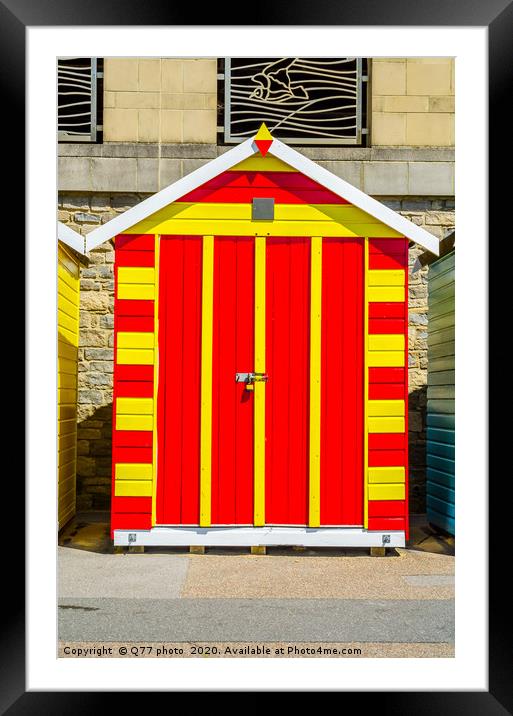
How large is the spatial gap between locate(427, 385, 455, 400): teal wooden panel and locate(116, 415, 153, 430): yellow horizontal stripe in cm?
281

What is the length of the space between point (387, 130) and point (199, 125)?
2.20 m

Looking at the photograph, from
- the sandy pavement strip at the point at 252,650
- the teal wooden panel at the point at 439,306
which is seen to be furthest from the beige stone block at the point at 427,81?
the sandy pavement strip at the point at 252,650

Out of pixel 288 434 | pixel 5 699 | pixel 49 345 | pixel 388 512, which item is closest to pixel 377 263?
pixel 288 434

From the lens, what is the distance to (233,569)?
5520mm

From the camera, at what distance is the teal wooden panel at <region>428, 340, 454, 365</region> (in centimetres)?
671

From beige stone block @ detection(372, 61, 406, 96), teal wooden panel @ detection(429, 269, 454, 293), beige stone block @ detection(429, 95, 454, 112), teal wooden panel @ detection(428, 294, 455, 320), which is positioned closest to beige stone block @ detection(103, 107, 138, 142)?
beige stone block @ detection(372, 61, 406, 96)

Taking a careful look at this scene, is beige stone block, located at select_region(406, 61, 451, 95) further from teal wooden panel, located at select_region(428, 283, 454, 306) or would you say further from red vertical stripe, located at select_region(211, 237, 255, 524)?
red vertical stripe, located at select_region(211, 237, 255, 524)

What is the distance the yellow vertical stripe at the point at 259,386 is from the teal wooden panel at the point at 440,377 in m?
1.86

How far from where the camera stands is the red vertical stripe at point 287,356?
20.1ft

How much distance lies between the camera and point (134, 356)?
6.14 m

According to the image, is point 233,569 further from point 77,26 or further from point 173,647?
point 77,26

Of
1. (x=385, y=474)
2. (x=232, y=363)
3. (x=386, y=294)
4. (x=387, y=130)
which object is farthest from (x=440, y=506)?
(x=387, y=130)

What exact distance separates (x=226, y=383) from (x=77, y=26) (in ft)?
13.0

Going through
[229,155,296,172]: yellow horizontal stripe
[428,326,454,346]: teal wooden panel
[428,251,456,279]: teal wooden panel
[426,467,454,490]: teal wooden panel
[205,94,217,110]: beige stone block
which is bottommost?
[426,467,454,490]: teal wooden panel
